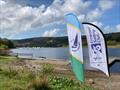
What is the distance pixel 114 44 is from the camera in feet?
620

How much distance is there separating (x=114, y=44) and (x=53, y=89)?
17854cm

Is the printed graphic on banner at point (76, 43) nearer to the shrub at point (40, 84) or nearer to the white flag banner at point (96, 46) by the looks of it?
the white flag banner at point (96, 46)

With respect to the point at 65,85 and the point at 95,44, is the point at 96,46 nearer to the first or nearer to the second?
the point at 95,44

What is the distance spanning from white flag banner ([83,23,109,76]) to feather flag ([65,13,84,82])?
560 millimetres

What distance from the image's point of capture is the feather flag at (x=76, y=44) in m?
12.1

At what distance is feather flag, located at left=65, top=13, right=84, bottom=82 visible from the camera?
1211 cm

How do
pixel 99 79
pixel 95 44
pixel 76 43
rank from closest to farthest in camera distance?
pixel 95 44 < pixel 76 43 < pixel 99 79

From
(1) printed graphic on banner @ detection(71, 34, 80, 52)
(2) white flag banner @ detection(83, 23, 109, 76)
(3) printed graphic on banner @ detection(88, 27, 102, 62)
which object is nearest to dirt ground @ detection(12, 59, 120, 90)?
(1) printed graphic on banner @ detection(71, 34, 80, 52)

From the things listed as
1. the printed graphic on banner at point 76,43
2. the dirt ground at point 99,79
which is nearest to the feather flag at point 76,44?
the printed graphic on banner at point 76,43

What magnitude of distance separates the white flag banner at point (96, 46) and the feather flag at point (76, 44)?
56cm

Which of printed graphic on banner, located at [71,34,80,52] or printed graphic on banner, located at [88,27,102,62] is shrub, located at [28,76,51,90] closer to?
printed graphic on banner, located at [71,34,80,52]

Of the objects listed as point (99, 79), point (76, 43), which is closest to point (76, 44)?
point (76, 43)

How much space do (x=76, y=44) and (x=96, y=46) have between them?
44.2 inches

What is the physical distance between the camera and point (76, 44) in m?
12.3
